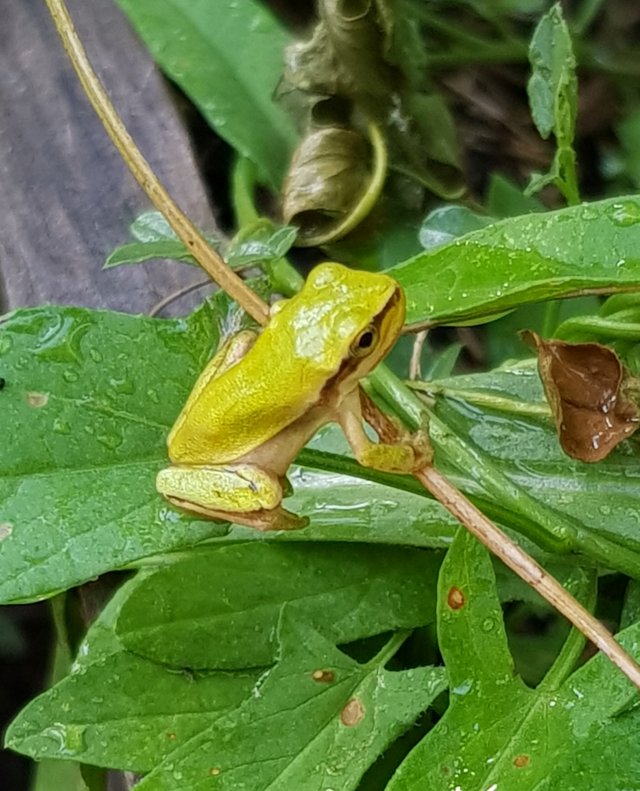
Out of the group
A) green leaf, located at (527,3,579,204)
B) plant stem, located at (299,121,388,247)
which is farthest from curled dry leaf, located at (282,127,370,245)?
green leaf, located at (527,3,579,204)

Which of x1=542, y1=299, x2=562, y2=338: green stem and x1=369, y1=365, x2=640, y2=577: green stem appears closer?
x1=369, y1=365, x2=640, y2=577: green stem

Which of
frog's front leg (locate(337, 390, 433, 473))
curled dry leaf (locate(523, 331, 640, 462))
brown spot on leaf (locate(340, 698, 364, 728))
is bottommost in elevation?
brown spot on leaf (locate(340, 698, 364, 728))

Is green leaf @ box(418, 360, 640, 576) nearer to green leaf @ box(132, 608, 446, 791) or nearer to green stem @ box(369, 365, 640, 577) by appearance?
green stem @ box(369, 365, 640, 577)

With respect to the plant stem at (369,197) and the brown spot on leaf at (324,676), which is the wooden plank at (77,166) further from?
the brown spot on leaf at (324,676)

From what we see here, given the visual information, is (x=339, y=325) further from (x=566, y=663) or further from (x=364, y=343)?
(x=566, y=663)

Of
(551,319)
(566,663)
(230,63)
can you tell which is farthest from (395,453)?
(230,63)

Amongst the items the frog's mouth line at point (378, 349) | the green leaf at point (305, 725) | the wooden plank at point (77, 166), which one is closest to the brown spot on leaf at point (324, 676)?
the green leaf at point (305, 725)

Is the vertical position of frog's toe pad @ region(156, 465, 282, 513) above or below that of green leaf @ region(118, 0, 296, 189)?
below
